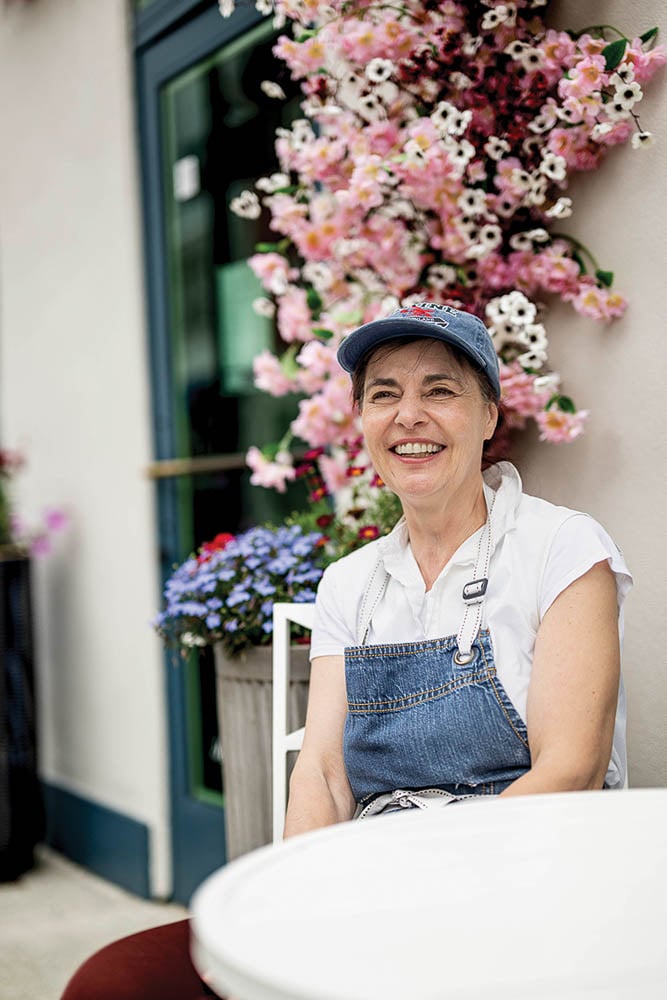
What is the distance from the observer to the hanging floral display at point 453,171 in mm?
2174

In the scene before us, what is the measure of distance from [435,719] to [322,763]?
23 centimetres

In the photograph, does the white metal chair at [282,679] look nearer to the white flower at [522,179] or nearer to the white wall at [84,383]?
the white flower at [522,179]

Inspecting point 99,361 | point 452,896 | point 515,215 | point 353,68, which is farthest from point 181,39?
point 452,896

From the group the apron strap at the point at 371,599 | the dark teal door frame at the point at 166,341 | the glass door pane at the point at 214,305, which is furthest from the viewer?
the dark teal door frame at the point at 166,341

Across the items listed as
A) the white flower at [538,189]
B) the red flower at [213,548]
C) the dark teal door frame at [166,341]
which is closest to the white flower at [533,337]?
the white flower at [538,189]

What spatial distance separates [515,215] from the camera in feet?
7.63

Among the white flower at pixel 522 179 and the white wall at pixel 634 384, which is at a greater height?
the white flower at pixel 522 179

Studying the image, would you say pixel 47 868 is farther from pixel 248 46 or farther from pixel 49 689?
pixel 248 46

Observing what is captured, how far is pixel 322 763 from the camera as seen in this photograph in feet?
6.07

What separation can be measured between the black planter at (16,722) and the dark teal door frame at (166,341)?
606mm

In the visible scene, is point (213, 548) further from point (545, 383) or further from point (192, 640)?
point (545, 383)

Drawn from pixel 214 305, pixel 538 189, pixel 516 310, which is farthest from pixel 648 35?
pixel 214 305

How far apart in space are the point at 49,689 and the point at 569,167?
3.13m

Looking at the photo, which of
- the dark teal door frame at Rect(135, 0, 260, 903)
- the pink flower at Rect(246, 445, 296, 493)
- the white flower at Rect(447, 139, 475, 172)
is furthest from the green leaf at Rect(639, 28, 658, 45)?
the dark teal door frame at Rect(135, 0, 260, 903)
